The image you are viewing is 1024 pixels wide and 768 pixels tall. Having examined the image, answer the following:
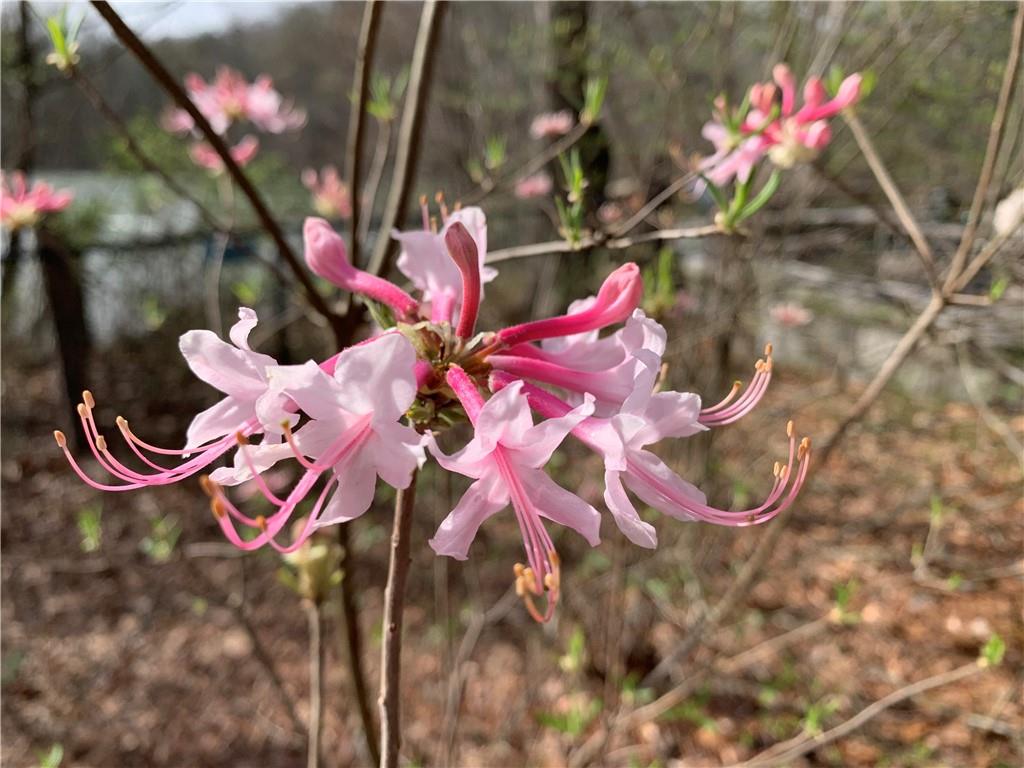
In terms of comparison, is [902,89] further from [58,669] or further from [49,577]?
[49,577]

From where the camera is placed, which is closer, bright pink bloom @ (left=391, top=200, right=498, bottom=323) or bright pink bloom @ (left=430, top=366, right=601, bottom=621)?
bright pink bloom @ (left=430, top=366, right=601, bottom=621)

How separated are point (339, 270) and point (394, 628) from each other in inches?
17.4

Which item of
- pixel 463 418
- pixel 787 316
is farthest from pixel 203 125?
pixel 787 316

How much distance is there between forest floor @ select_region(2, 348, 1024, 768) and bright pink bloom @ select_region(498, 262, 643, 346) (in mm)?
1822

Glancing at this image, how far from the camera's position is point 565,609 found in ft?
11.9

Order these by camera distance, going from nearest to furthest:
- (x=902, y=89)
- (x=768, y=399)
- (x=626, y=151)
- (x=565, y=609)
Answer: (x=902, y=89), (x=565, y=609), (x=626, y=151), (x=768, y=399)

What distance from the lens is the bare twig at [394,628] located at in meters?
0.83

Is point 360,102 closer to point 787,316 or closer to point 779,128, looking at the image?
point 779,128

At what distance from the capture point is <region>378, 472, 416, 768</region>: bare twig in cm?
83

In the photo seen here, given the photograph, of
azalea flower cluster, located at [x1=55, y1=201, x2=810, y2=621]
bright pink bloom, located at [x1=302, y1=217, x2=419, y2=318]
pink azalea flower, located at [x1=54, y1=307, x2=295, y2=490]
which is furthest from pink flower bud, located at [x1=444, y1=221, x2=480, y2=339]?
pink azalea flower, located at [x1=54, y1=307, x2=295, y2=490]

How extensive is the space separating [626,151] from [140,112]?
466cm

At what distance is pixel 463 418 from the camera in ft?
2.74

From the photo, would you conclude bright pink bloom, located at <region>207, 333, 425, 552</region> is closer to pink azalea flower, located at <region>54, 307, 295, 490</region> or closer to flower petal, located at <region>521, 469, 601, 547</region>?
pink azalea flower, located at <region>54, 307, 295, 490</region>

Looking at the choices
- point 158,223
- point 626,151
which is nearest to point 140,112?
point 158,223
